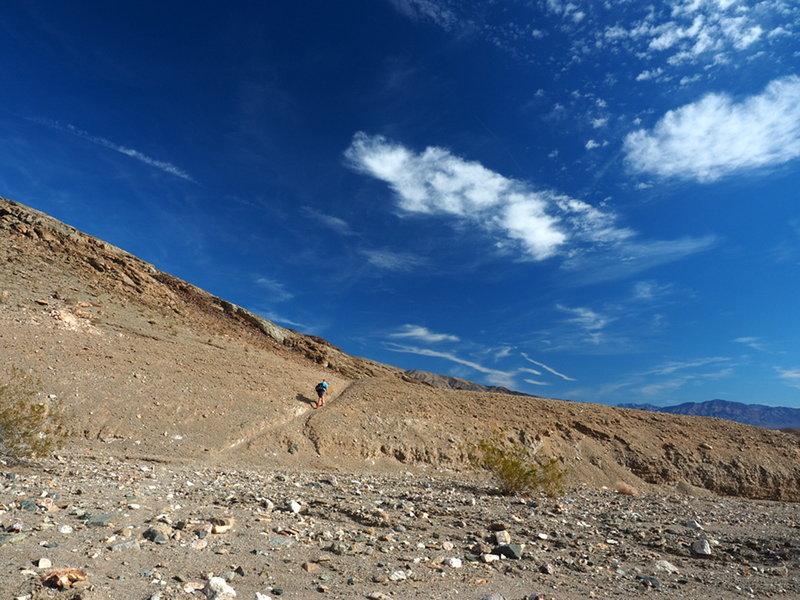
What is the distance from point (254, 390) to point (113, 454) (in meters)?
9.62

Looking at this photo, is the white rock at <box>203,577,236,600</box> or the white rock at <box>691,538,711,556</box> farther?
the white rock at <box>691,538,711,556</box>

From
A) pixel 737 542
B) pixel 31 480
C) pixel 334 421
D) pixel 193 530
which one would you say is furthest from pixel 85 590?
pixel 334 421

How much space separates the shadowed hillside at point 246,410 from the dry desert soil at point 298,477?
148mm

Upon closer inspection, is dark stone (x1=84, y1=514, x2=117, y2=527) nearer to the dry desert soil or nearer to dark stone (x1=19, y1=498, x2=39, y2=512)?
the dry desert soil

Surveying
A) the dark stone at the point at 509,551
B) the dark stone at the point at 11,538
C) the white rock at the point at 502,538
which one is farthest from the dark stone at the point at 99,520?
the white rock at the point at 502,538

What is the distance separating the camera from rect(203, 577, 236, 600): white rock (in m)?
4.84

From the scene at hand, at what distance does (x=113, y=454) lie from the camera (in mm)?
18203

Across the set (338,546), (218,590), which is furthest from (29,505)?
(338,546)

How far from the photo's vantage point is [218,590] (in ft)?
16.3

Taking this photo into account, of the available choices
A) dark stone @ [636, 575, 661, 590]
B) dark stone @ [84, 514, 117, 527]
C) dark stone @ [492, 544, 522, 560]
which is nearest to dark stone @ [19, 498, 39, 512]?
dark stone @ [84, 514, 117, 527]

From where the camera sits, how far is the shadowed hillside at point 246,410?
2197cm

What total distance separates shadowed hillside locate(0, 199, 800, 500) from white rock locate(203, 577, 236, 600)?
Result: 53.7 feet

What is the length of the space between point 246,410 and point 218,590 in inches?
828

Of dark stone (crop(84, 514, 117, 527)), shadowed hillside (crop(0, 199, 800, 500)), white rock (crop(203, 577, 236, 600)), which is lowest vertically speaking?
white rock (crop(203, 577, 236, 600))
